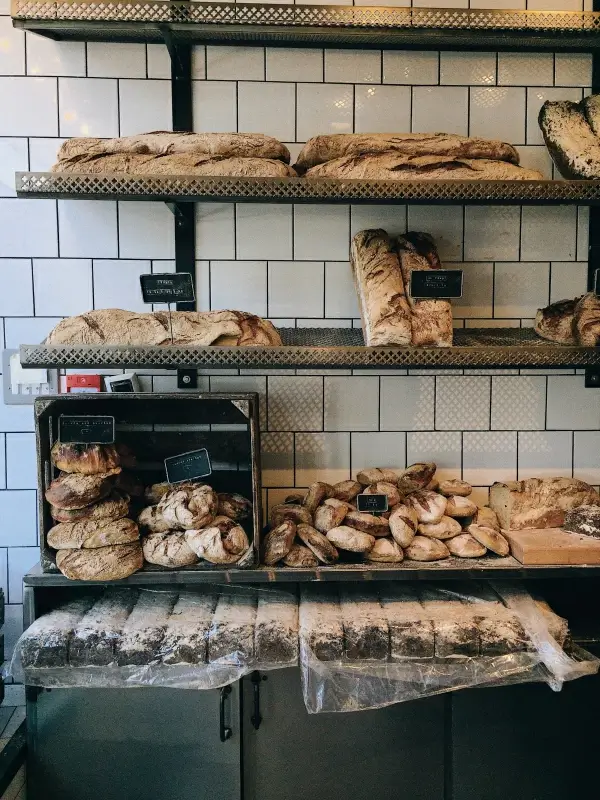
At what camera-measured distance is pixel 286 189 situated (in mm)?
1848

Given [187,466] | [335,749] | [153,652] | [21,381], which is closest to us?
[153,652]

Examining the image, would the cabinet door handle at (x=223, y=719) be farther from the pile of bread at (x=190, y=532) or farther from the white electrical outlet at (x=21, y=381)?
the white electrical outlet at (x=21, y=381)

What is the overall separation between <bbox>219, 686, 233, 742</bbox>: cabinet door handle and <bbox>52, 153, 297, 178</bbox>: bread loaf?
147 cm

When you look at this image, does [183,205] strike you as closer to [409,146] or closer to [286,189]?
[286,189]

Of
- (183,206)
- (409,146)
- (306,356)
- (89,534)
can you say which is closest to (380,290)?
(306,356)

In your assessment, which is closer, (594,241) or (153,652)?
(153,652)

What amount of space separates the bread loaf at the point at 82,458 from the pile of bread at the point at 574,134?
1658 mm

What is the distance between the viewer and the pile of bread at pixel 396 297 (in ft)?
6.30

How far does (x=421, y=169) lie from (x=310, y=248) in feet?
1.78

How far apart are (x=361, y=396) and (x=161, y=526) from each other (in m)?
0.86

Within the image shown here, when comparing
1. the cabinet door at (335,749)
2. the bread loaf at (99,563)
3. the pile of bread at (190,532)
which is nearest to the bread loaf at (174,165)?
the pile of bread at (190,532)

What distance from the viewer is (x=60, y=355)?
184cm

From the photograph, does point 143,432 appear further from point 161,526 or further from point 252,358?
point 252,358

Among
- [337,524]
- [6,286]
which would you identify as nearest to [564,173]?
[337,524]
